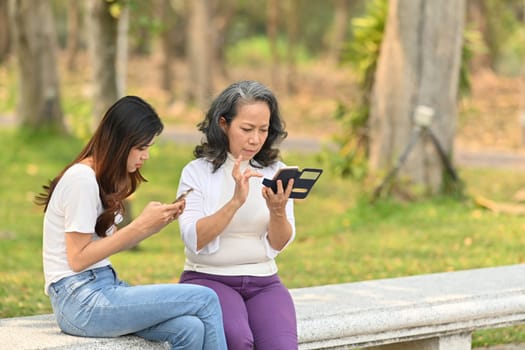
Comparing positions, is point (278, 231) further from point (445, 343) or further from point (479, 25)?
point (479, 25)

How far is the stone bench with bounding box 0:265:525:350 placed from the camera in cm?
427

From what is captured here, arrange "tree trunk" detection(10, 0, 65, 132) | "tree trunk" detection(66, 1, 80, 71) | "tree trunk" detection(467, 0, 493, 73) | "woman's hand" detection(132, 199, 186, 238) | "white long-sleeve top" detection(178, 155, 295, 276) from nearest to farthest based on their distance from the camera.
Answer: "woman's hand" detection(132, 199, 186, 238), "white long-sleeve top" detection(178, 155, 295, 276), "tree trunk" detection(10, 0, 65, 132), "tree trunk" detection(467, 0, 493, 73), "tree trunk" detection(66, 1, 80, 71)

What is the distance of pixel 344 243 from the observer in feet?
30.4

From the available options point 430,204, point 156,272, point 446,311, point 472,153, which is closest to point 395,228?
point 430,204

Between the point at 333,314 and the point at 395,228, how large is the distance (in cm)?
498

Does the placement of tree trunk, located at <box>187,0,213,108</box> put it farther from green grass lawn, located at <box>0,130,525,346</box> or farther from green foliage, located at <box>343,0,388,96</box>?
green foliage, located at <box>343,0,388,96</box>

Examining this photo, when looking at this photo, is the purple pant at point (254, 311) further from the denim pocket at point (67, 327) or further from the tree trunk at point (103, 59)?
the tree trunk at point (103, 59)

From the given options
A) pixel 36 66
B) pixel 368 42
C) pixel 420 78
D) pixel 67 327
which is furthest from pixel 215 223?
pixel 36 66

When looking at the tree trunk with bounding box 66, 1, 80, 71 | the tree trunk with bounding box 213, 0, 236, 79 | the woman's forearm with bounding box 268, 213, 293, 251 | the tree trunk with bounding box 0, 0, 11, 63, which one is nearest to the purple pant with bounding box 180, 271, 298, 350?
the woman's forearm with bounding box 268, 213, 293, 251

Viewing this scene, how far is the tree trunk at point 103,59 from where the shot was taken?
9297mm

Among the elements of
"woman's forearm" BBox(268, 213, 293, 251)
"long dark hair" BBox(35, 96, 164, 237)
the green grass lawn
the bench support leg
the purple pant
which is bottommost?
the green grass lawn

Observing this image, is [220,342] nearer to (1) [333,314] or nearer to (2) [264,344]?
(2) [264,344]

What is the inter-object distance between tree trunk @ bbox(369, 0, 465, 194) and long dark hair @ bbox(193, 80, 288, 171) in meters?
5.70

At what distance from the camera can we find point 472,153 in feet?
57.5
